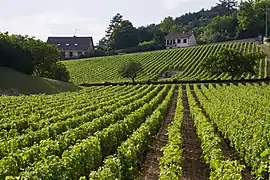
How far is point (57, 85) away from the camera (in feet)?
158

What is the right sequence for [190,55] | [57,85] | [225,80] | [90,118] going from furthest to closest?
[190,55] < [225,80] < [57,85] < [90,118]

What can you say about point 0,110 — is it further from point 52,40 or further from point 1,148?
point 52,40

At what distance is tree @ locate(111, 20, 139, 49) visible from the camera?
109 meters

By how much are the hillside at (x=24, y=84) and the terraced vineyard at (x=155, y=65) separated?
57.1 ft

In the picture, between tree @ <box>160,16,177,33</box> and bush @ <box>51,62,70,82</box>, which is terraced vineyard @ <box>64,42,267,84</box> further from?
tree @ <box>160,16,177,33</box>

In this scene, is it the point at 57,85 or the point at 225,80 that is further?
the point at 225,80

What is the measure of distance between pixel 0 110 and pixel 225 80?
117 ft

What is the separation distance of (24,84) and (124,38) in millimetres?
66639

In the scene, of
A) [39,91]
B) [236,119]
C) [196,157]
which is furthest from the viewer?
[39,91]

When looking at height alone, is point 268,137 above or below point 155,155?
above

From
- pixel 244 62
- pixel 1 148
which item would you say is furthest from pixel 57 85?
pixel 1 148

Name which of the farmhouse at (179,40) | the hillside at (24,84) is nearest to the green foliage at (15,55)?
the hillside at (24,84)

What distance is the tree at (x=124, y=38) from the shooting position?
109375 millimetres

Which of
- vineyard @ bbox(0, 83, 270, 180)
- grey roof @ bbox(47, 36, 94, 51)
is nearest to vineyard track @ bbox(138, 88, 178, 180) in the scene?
vineyard @ bbox(0, 83, 270, 180)
